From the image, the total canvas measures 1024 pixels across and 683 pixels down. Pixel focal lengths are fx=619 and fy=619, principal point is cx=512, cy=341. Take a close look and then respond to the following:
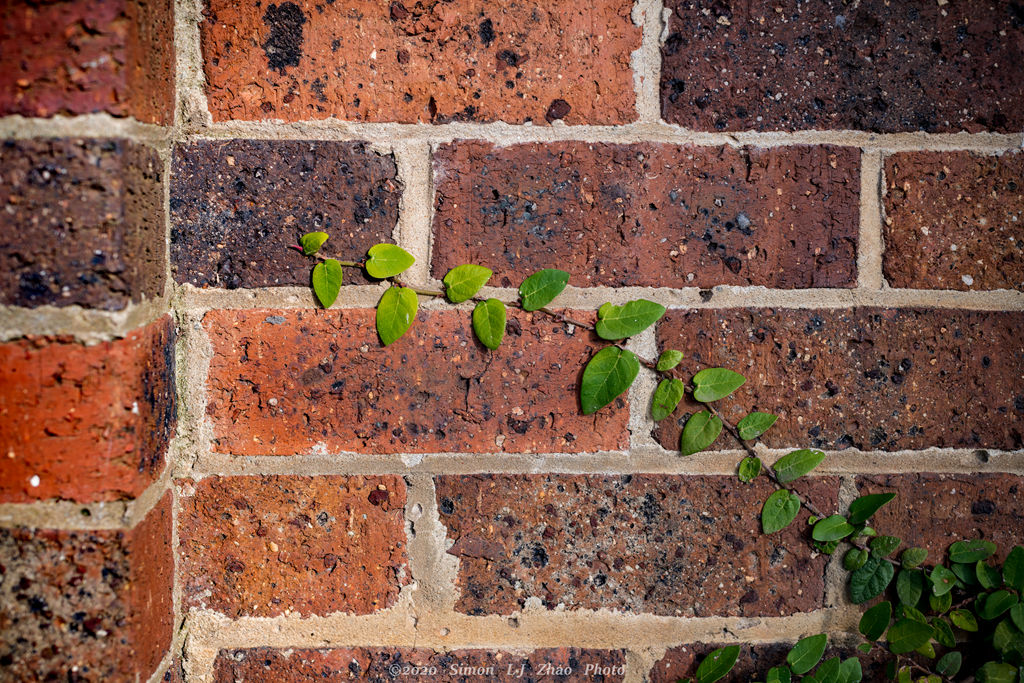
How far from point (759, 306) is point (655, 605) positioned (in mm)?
260

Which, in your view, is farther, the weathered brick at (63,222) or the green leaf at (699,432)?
the green leaf at (699,432)

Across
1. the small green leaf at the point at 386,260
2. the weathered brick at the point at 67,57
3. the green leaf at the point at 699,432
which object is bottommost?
the green leaf at the point at 699,432

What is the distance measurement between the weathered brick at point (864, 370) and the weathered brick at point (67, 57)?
1.38 feet

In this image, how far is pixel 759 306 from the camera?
1.63 feet

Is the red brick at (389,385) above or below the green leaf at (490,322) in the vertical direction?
below

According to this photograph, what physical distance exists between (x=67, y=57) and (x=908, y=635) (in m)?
0.75

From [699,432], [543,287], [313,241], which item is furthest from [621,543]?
[313,241]

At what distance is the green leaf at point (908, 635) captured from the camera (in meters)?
0.51

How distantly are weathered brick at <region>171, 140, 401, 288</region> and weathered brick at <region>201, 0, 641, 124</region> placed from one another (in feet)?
0.10

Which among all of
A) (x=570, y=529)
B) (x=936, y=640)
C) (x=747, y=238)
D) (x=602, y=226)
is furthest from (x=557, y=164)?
(x=936, y=640)

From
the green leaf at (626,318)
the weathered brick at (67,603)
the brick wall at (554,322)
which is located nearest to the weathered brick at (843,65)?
the brick wall at (554,322)

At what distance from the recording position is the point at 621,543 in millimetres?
504

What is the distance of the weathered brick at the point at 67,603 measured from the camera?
0.41 metres

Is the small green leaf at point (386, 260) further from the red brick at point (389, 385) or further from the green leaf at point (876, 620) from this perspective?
the green leaf at point (876, 620)
